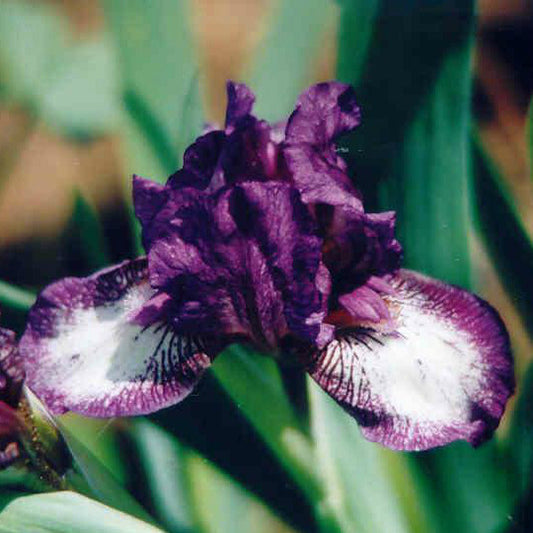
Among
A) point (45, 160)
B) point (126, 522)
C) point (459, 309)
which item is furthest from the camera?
point (45, 160)

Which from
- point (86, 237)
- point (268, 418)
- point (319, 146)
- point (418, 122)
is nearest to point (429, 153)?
point (418, 122)

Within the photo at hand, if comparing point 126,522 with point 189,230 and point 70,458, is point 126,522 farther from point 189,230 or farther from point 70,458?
point 189,230

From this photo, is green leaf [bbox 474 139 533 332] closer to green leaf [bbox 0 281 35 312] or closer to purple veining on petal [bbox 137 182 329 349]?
purple veining on petal [bbox 137 182 329 349]

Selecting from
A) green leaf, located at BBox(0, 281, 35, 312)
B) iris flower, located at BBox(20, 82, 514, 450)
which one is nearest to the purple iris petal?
iris flower, located at BBox(20, 82, 514, 450)

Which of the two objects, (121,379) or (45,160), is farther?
(45,160)

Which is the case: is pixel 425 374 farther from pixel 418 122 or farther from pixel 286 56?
pixel 286 56

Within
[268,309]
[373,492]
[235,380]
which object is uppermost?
[268,309]

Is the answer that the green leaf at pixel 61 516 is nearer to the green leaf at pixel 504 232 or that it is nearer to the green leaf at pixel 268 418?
the green leaf at pixel 268 418

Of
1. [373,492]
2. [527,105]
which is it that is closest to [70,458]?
[373,492]

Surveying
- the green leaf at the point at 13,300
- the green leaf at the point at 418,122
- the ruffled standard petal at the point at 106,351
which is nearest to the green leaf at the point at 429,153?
the green leaf at the point at 418,122
